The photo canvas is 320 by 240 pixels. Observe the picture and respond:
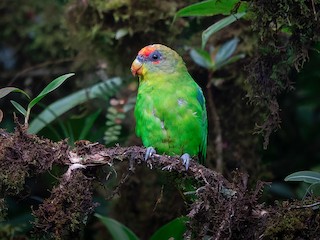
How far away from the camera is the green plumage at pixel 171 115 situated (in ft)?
8.85

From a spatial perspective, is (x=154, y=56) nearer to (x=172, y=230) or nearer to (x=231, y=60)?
(x=231, y=60)

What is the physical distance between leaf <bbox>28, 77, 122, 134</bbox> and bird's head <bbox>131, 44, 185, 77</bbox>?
597mm

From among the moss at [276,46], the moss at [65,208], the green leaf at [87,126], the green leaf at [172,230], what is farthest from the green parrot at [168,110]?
the moss at [65,208]

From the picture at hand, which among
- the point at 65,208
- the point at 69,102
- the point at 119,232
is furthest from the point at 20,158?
the point at 69,102

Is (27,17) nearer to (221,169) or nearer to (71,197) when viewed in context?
(221,169)

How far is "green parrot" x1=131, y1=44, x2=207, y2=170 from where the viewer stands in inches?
106

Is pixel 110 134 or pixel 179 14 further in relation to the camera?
pixel 110 134

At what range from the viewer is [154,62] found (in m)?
2.92

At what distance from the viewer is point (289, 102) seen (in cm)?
416

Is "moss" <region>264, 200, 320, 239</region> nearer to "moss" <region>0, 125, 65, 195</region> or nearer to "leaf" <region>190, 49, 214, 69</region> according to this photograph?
"moss" <region>0, 125, 65, 195</region>

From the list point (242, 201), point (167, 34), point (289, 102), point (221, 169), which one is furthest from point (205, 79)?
point (242, 201)

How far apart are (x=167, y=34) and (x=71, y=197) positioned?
1.67 m

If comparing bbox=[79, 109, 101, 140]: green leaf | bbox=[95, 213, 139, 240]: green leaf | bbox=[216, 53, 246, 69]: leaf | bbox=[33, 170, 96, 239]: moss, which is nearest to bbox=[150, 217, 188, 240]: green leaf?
bbox=[95, 213, 139, 240]: green leaf

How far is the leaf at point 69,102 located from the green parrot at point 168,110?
1.98ft
